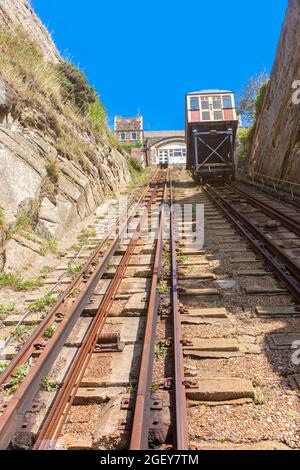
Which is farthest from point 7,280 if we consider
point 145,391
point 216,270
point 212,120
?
point 212,120

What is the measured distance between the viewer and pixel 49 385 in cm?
342

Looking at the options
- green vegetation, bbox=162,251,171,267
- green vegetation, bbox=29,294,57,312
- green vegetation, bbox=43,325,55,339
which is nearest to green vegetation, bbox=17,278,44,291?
green vegetation, bbox=29,294,57,312

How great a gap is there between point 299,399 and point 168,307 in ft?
7.11

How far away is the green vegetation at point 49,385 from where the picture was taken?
339cm

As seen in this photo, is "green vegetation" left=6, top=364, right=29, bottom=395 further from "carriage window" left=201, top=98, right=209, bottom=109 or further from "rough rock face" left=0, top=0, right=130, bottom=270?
"carriage window" left=201, top=98, right=209, bottom=109

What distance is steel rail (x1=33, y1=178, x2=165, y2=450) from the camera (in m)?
2.73

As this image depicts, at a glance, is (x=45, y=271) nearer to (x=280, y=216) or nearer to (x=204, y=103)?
(x=280, y=216)

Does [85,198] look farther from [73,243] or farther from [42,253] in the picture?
[42,253]

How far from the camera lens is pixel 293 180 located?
1463 centimetres

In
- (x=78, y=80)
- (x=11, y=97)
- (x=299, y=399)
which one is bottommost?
(x=299, y=399)

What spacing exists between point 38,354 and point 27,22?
2193 centimetres

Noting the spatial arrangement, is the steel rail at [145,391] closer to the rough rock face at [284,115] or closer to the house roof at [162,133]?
the rough rock face at [284,115]

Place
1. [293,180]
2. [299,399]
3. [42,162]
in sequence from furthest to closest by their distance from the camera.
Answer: [293,180], [42,162], [299,399]
